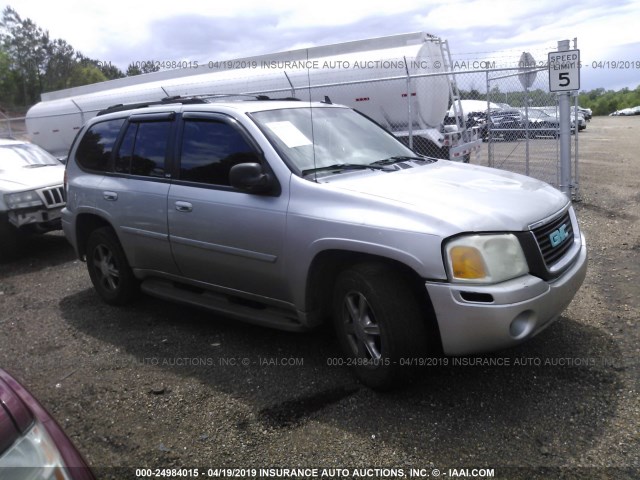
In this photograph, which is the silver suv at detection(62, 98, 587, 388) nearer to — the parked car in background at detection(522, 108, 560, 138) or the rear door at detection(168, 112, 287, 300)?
the rear door at detection(168, 112, 287, 300)

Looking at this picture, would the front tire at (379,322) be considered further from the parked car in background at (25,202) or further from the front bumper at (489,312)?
the parked car in background at (25,202)

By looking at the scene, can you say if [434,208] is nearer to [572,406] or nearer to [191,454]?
[572,406]

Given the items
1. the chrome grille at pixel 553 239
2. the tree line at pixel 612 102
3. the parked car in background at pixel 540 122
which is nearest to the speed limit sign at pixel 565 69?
the parked car in background at pixel 540 122

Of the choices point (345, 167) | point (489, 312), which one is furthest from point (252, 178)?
point (489, 312)

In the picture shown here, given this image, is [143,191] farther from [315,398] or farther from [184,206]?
[315,398]

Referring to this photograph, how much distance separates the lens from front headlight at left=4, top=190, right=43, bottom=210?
752cm

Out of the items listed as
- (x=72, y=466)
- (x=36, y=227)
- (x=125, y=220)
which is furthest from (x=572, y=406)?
(x=36, y=227)

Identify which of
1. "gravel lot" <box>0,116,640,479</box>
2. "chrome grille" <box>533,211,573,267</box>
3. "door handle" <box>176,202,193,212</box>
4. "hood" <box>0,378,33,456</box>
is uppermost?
"door handle" <box>176,202,193,212</box>

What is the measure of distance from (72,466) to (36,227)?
22.3 ft

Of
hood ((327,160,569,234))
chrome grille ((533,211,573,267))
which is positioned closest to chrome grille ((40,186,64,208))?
hood ((327,160,569,234))

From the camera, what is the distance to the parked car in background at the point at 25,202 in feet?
24.8

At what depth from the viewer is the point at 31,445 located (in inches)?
65.2

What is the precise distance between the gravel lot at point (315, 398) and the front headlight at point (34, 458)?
56.5 inches

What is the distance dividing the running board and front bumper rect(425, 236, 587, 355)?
1.08 m
